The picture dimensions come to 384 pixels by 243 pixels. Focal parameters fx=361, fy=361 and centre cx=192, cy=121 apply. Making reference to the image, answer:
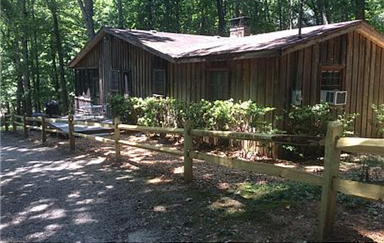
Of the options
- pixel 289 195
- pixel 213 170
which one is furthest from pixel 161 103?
pixel 289 195

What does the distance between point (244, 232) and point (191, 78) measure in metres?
8.12

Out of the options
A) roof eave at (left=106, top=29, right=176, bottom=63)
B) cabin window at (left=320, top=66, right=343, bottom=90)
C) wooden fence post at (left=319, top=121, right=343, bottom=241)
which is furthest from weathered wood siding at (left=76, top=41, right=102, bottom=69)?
wooden fence post at (left=319, top=121, right=343, bottom=241)

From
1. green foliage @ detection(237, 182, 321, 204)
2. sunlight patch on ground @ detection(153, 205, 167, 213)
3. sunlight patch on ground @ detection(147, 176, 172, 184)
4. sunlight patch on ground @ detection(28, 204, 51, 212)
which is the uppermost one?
green foliage @ detection(237, 182, 321, 204)

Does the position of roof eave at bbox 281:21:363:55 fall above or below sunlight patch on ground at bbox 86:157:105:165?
above

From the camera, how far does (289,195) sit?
4824 millimetres

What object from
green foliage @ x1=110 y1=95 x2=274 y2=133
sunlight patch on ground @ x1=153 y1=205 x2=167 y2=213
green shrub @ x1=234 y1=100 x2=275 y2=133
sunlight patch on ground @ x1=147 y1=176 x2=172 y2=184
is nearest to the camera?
sunlight patch on ground @ x1=153 y1=205 x2=167 y2=213

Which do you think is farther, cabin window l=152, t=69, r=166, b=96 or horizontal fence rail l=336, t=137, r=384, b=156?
cabin window l=152, t=69, r=166, b=96

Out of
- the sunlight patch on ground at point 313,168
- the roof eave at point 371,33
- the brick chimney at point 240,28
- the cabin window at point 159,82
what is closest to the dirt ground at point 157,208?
the sunlight patch on ground at point 313,168

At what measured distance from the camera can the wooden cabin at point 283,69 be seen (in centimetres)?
870

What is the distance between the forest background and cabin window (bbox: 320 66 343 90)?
2513 mm

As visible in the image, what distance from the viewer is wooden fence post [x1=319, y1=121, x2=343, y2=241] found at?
333 cm

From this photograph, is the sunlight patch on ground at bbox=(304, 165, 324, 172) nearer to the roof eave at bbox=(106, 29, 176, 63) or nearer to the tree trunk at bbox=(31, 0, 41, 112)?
the roof eave at bbox=(106, 29, 176, 63)

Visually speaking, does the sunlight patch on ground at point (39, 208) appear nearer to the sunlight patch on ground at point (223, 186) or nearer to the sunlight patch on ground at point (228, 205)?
the sunlight patch on ground at point (228, 205)

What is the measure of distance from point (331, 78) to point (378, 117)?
193 cm
